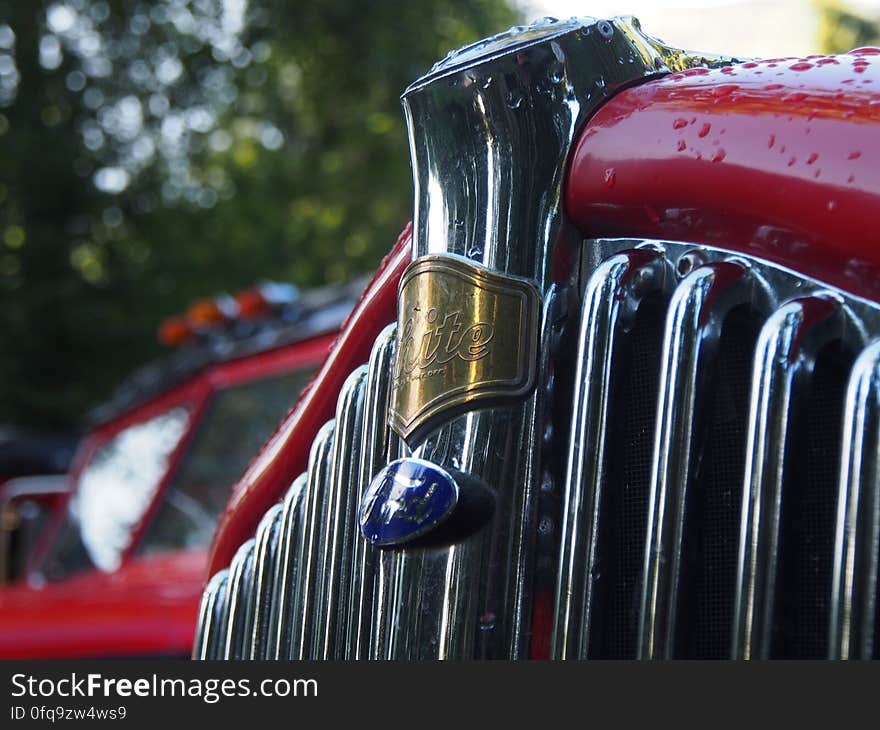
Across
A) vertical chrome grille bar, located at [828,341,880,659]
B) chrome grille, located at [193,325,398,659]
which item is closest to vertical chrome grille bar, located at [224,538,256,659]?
chrome grille, located at [193,325,398,659]

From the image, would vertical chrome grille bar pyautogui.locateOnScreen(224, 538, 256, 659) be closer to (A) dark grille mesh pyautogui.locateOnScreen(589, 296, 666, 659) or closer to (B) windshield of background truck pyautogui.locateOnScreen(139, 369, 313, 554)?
(A) dark grille mesh pyautogui.locateOnScreen(589, 296, 666, 659)

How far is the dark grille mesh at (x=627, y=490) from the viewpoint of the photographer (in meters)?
1.12

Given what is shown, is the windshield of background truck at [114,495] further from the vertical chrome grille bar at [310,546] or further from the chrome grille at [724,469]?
the chrome grille at [724,469]

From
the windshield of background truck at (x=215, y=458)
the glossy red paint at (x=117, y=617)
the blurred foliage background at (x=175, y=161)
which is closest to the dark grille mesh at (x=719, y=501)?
the glossy red paint at (x=117, y=617)

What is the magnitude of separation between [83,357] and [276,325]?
448 inches

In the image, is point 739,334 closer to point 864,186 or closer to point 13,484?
point 864,186

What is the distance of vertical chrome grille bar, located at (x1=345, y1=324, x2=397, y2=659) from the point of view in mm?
1255

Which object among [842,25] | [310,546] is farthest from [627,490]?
[842,25]

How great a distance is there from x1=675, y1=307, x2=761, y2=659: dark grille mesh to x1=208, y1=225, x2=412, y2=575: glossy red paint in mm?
372

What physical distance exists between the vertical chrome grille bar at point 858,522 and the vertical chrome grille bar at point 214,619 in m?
0.87

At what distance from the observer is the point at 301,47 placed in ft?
54.5

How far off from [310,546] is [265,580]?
0.14m

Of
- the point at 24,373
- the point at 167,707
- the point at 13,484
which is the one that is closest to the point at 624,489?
the point at 167,707

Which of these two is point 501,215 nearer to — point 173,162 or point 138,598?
point 138,598
